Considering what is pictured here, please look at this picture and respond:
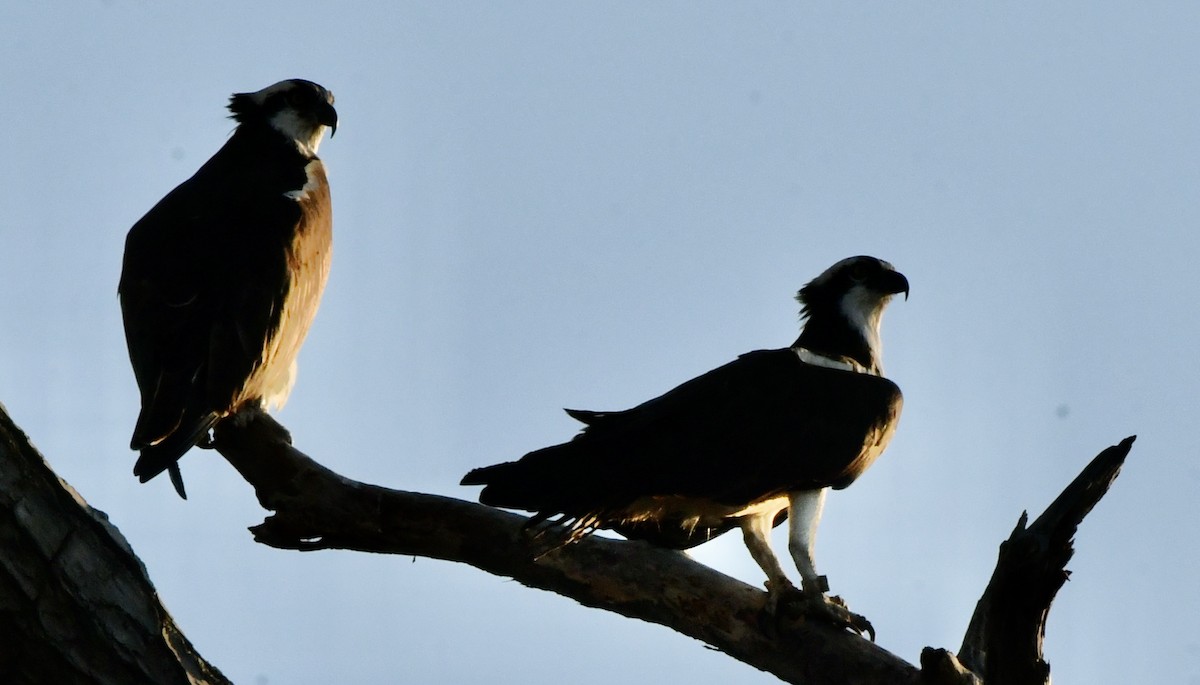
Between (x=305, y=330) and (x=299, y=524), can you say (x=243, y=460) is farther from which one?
(x=305, y=330)

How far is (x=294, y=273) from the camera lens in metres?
6.41

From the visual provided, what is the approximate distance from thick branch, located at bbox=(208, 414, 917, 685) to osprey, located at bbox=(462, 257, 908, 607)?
14 cm

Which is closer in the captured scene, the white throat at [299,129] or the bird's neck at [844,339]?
the bird's neck at [844,339]

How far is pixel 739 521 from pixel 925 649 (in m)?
2.19

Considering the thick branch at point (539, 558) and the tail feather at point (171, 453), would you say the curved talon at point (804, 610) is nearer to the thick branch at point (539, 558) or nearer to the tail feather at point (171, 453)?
the thick branch at point (539, 558)

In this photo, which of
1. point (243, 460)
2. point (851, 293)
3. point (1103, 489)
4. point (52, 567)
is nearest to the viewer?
point (52, 567)

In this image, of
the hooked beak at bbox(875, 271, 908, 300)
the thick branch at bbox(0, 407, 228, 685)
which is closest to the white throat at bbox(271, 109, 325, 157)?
the hooked beak at bbox(875, 271, 908, 300)

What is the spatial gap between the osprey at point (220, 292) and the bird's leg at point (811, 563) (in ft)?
7.98

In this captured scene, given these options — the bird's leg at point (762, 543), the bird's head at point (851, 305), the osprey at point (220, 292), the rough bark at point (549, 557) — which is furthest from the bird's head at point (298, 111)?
the bird's leg at point (762, 543)

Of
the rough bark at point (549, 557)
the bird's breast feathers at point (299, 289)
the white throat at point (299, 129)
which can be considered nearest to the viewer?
the rough bark at point (549, 557)

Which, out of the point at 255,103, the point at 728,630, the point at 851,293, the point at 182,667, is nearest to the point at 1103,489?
the point at 728,630

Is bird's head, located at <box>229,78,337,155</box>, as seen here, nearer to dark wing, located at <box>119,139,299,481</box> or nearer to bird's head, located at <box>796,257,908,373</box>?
dark wing, located at <box>119,139,299,481</box>

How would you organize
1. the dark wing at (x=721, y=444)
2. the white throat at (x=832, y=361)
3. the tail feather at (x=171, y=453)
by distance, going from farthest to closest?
the white throat at (x=832, y=361)
the tail feather at (x=171, y=453)
the dark wing at (x=721, y=444)

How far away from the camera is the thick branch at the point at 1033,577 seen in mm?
3379
